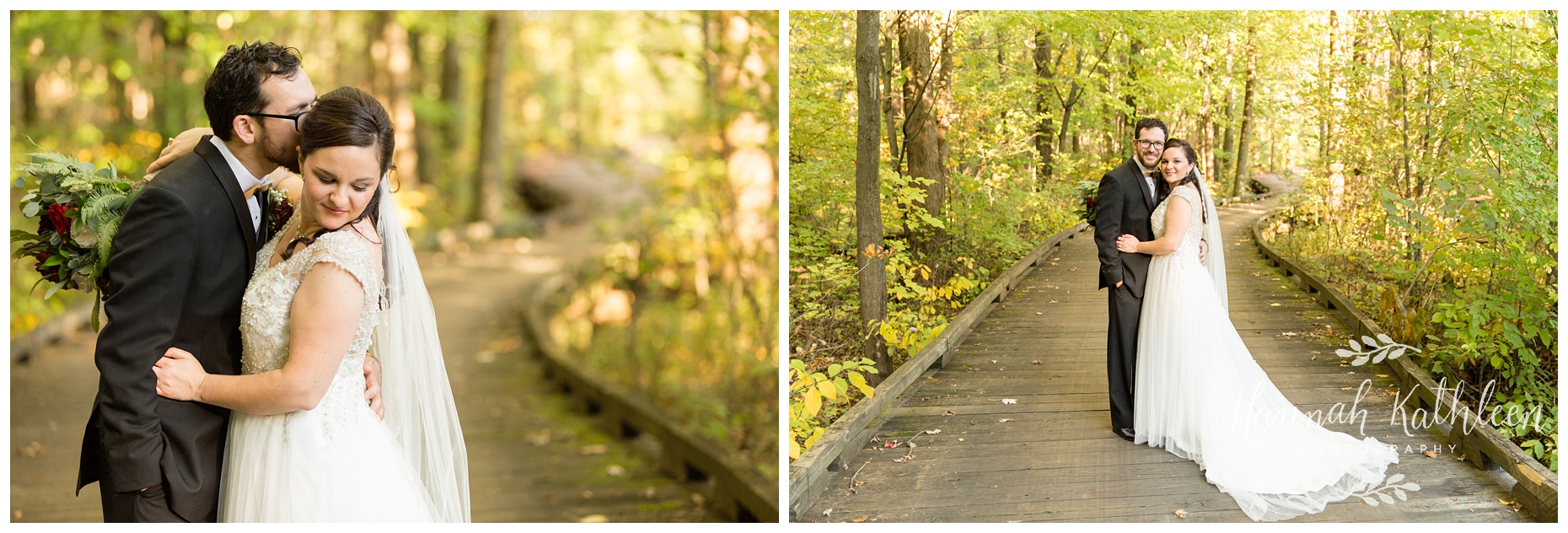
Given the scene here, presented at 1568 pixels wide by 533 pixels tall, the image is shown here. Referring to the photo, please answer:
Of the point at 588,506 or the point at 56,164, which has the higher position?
the point at 56,164

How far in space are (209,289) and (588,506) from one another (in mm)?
2120

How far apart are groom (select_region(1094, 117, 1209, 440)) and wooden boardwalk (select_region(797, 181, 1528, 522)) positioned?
0.15m

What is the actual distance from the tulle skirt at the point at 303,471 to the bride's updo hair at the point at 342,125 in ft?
1.57

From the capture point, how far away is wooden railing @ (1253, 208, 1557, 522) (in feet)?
9.30

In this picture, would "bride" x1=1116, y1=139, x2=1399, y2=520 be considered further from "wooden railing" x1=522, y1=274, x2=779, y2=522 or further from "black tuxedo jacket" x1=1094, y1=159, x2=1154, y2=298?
"wooden railing" x1=522, y1=274, x2=779, y2=522

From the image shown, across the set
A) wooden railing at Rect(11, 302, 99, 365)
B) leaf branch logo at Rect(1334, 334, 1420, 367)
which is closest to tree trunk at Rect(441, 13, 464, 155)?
wooden railing at Rect(11, 302, 99, 365)

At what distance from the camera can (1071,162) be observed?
3596 millimetres

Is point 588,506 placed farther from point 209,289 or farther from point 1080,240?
point 1080,240

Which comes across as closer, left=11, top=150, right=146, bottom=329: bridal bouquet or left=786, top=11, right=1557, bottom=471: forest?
left=11, top=150, right=146, bottom=329: bridal bouquet

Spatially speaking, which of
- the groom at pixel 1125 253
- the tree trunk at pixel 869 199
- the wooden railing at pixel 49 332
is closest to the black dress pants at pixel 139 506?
the tree trunk at pixel 869 199

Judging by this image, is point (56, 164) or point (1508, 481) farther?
point (1508, 481)

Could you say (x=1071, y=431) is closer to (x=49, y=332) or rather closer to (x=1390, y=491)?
(x=1390, y=491)
